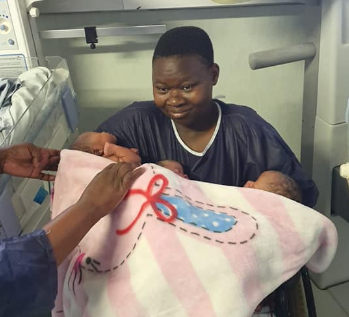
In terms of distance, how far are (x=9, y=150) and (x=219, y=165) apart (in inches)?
18.5

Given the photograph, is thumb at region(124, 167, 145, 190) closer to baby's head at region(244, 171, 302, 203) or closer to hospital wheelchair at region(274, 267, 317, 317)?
baby's head at region(244, 171, 302, 203)

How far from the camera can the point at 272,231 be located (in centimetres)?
78

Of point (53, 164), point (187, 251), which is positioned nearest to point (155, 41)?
point (53, 164)

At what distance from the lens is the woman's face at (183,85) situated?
0.93 metres

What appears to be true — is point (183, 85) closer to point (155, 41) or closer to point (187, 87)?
point (187, 87)

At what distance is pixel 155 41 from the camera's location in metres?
1.50

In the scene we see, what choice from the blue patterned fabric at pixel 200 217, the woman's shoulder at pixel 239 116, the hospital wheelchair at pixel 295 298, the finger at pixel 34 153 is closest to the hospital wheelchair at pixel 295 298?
the hospital wheelchair at pixel 295 298

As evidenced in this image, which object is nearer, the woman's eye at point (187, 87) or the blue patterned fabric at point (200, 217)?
the blue patterned fabric at point (200, 217)

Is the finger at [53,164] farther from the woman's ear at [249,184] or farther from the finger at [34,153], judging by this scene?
the woman's ear at [249,184]

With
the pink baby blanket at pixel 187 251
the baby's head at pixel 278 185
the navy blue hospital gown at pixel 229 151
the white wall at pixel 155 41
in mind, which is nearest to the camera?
the pink baby blanket at pixel 187 251

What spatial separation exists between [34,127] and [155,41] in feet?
2.12

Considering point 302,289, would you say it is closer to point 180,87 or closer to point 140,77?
point 180,87

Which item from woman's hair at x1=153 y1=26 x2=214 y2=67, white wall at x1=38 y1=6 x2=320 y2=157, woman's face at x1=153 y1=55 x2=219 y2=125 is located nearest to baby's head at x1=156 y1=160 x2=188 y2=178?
woman's face at x1=153 y1=55 x2=219 y2=125

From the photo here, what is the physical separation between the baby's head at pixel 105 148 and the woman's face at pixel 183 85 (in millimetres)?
135
